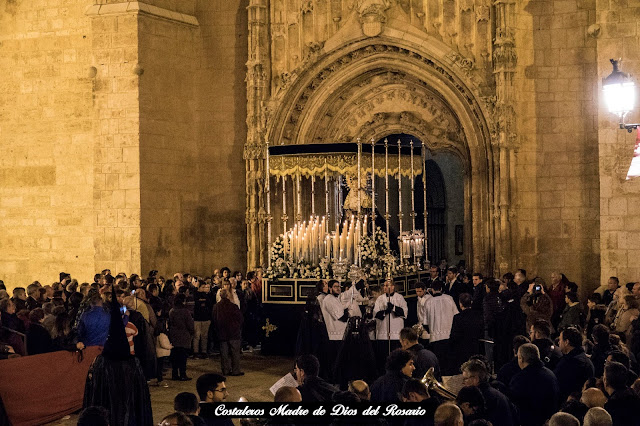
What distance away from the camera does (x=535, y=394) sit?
23.6 ft

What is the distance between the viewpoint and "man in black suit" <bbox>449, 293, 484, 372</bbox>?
11.3m

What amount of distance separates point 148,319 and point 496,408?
279 inches

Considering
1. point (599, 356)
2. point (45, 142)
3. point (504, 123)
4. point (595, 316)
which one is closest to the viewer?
point (599, 356)

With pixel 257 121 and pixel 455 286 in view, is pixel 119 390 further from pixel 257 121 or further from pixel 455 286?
pixel 257 121

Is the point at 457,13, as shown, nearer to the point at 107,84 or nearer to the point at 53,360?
the point at 107,84

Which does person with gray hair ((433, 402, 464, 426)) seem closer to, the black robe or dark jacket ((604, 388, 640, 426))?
dark jacket ((604, 388, 640, 426))

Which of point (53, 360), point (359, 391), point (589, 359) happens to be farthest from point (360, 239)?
point (359, 391)

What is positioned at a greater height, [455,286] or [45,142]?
[45,142]

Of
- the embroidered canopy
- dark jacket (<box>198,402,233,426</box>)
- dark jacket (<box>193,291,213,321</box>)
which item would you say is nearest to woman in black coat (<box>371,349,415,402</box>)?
dark jacket (<box>198,402,233,426</box>)

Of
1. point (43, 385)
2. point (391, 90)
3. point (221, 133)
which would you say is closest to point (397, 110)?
point (391, 90)

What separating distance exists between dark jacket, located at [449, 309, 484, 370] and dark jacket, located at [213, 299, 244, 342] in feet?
11.0

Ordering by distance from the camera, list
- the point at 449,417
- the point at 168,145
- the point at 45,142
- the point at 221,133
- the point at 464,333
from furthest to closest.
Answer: the point at 45,142 < the point at 221,133 < the point at 168,145 < the point at 464,333 < the point at 449,417

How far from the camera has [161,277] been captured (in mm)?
17906

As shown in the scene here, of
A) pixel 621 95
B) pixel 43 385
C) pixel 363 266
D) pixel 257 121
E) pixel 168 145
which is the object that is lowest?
pixel 43 385
